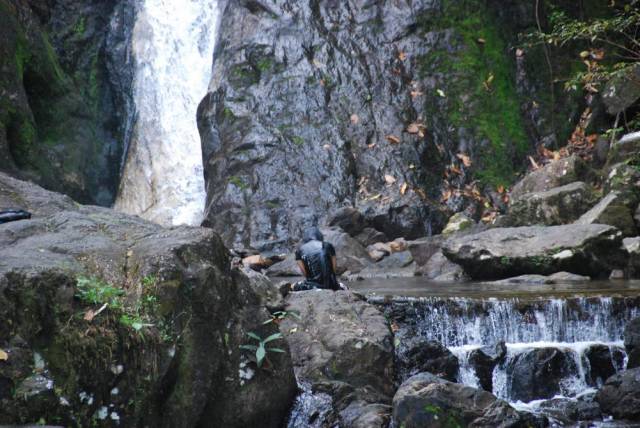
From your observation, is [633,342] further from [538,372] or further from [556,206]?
[556,206]

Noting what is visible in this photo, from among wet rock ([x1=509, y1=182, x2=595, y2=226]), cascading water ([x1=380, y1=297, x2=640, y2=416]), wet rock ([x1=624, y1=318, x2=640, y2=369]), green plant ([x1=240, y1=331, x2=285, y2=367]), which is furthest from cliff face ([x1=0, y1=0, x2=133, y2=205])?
wet rock ([x1=624, y1=318, x2=640, y2=369])

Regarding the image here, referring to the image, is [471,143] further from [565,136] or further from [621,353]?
[621,353]

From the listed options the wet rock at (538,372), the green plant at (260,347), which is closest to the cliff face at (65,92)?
the green plant at (260,347)

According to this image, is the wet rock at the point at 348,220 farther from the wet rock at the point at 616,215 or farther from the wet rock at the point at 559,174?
the wet rock at the point at 616,215

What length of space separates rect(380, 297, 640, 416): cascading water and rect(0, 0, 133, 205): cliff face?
976 centimetres

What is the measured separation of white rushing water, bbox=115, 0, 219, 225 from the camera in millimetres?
19406

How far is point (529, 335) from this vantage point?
8703 millimetres

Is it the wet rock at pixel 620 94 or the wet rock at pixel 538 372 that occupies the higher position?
the wet rock at pixel 620 94

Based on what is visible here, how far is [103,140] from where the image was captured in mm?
19750

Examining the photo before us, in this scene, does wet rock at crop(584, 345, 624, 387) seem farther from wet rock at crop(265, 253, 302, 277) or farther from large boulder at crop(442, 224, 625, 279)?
wet rock at crop(265, 253, 302, 277)

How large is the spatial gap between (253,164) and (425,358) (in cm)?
1040

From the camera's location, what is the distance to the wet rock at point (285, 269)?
1377 cm

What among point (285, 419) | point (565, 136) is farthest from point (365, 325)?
point (565, 136)

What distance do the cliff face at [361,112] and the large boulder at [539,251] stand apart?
151 inches
